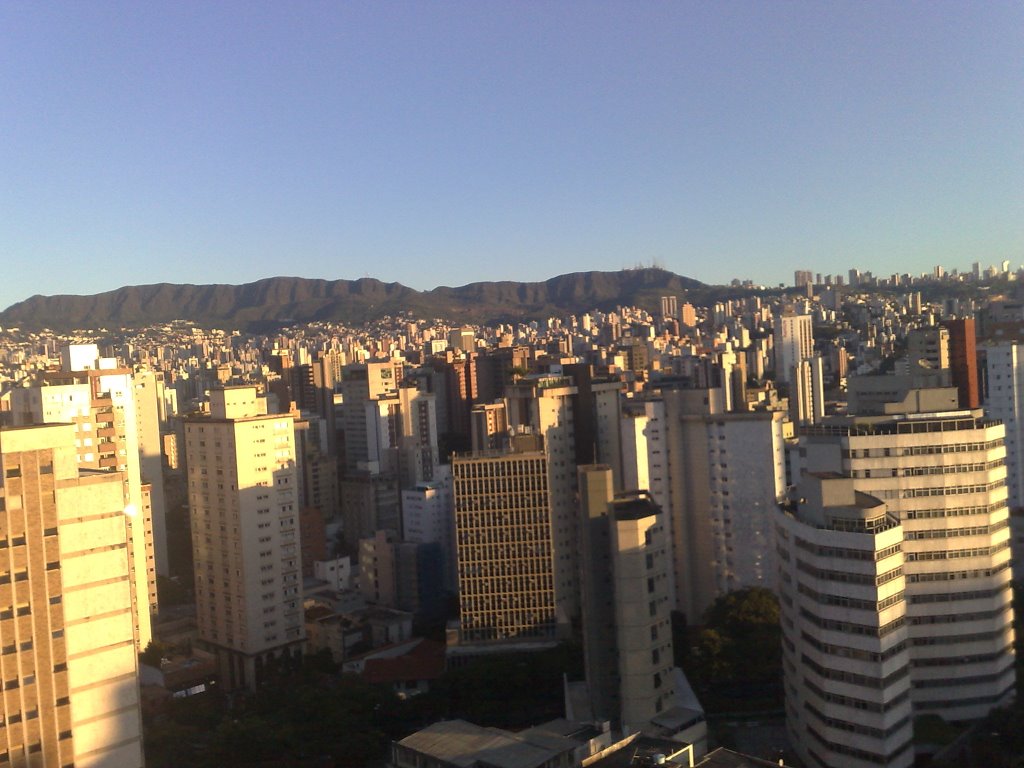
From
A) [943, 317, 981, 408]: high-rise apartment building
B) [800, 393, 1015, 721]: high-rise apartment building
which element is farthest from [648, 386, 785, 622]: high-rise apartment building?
[943, 317, 981, 408]: high-rise apartment building

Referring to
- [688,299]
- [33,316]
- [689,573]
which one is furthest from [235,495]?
[688,299]

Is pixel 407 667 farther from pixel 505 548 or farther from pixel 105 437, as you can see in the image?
pixel 105 437

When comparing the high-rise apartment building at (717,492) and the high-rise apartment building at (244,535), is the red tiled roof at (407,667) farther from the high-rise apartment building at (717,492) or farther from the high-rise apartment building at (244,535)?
the high-rise apartment building at (717,492)

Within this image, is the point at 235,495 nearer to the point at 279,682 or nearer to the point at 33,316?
the point at 279,682

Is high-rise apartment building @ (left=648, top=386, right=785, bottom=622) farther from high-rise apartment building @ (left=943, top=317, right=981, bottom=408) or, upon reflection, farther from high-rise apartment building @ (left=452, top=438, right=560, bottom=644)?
high-rise apartment building @ (left=943, top=317, right=981, bottom=408)

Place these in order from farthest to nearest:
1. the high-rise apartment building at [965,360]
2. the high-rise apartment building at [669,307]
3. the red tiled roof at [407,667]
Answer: the high-rise apartment building at [669,307] → the high-rise apartment building at [965,360] → the red tiled roof at [407,667]

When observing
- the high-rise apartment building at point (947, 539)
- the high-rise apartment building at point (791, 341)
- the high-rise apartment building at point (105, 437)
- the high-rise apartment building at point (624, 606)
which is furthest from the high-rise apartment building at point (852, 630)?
the high-rise apartment building at point (791, 341)
